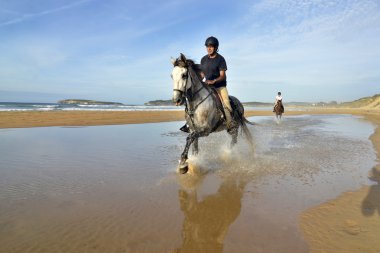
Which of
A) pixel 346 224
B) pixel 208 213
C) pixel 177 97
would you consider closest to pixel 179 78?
pixel 177 97

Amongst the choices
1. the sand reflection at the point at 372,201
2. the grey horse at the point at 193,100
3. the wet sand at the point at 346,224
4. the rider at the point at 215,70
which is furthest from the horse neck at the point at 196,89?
the sand reflection at the point at 372,201

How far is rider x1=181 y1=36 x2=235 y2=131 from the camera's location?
844 cm

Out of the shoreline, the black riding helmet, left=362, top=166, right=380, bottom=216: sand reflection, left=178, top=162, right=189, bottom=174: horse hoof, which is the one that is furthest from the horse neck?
the shoreline

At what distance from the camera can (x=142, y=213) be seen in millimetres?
4773

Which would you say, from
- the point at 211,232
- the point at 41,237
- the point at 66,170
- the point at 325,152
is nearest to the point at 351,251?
the point at 211,232

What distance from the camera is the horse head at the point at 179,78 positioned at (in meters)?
6.80

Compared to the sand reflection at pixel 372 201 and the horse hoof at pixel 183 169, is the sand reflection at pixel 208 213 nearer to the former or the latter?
the horse hoof at pixel 183 169

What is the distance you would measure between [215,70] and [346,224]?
5.85m

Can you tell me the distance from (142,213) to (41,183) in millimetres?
3104

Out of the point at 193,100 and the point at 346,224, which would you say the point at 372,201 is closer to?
the point at 346,224

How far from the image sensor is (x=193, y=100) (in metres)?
7.68

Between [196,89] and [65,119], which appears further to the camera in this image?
[65,119]

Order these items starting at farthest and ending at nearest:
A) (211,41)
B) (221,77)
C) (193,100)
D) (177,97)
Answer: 1. (221,77)
2. (211,41)
3. (193,100)
4. (177,97)

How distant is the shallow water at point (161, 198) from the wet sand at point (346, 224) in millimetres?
219
